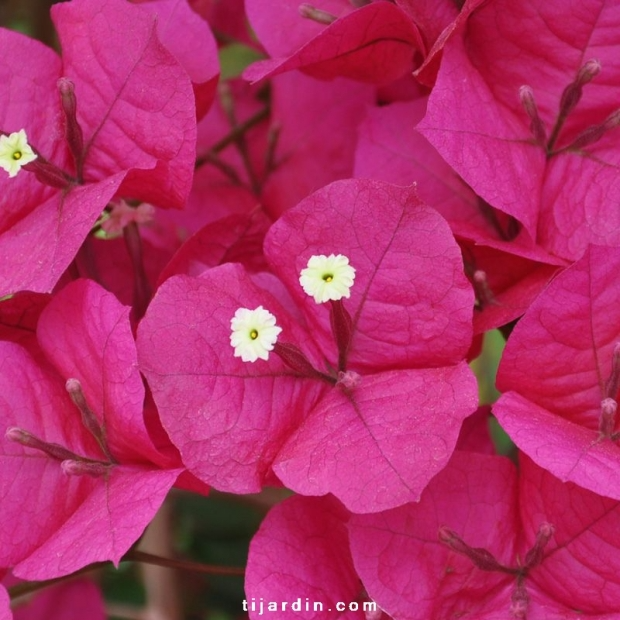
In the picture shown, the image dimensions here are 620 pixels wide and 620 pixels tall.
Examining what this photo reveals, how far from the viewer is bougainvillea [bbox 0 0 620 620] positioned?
54 cm

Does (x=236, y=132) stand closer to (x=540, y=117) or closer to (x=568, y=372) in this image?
(x=540, y=117)

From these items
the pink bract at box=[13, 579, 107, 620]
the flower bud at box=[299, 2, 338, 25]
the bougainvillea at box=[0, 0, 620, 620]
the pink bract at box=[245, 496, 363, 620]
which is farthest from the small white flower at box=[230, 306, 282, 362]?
the pink bract at box=[13, 579, 107, 620]

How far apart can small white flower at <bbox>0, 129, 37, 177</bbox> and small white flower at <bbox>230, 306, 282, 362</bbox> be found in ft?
0.59

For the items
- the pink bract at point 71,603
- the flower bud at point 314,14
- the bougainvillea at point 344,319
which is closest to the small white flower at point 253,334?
the bougainvillea at point 344,319

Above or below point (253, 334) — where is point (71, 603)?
below

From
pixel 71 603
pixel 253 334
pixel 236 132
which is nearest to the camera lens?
pixel 253 334

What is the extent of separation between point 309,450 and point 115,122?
0.27m

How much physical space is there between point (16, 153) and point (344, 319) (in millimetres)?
248

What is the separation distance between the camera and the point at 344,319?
57 centimetres

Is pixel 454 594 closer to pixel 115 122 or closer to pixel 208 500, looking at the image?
pixel 115 122

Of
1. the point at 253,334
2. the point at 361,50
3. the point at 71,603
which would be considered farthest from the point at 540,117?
the point at 71,603

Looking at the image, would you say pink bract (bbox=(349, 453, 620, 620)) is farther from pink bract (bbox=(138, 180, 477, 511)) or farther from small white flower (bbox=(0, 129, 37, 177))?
small white flower (bbox=(0, 129, 37, 177))

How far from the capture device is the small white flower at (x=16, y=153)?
23.5 inches

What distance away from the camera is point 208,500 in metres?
1.25
